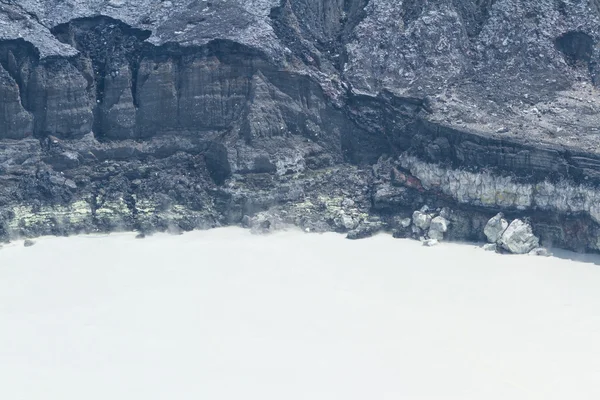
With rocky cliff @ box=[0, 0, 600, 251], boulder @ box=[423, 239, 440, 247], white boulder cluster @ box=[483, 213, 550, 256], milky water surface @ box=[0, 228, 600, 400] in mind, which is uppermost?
rocky cliff @ box=[0, 0, 600, 251]

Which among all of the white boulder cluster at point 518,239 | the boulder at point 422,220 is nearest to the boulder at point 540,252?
the white boulder cluster at point 518,239

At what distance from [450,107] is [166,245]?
9.79 metres

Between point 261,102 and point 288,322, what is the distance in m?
10.3

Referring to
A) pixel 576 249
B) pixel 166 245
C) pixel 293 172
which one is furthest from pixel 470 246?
pixel 166 245

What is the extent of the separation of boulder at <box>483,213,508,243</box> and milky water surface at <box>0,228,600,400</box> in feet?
2.27

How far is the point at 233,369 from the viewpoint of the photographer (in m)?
22.7

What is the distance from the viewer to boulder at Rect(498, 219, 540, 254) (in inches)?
1150

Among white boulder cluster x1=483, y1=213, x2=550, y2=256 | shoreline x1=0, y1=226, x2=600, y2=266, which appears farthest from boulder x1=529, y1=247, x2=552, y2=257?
shoreline x1=0, y1=226, x2=600, y2=266

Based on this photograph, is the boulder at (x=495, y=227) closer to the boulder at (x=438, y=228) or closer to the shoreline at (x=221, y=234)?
the shoreline at (x=221, y=234)

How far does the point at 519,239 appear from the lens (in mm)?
29219

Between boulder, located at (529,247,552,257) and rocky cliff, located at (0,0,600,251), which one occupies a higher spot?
rocky cliff, located at (0,0,600,251)

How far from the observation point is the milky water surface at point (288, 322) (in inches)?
869

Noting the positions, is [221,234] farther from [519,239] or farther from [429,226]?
[519,239]

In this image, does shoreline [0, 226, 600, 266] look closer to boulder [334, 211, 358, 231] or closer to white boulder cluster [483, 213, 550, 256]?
boulder [334, 211, 358, 231]
